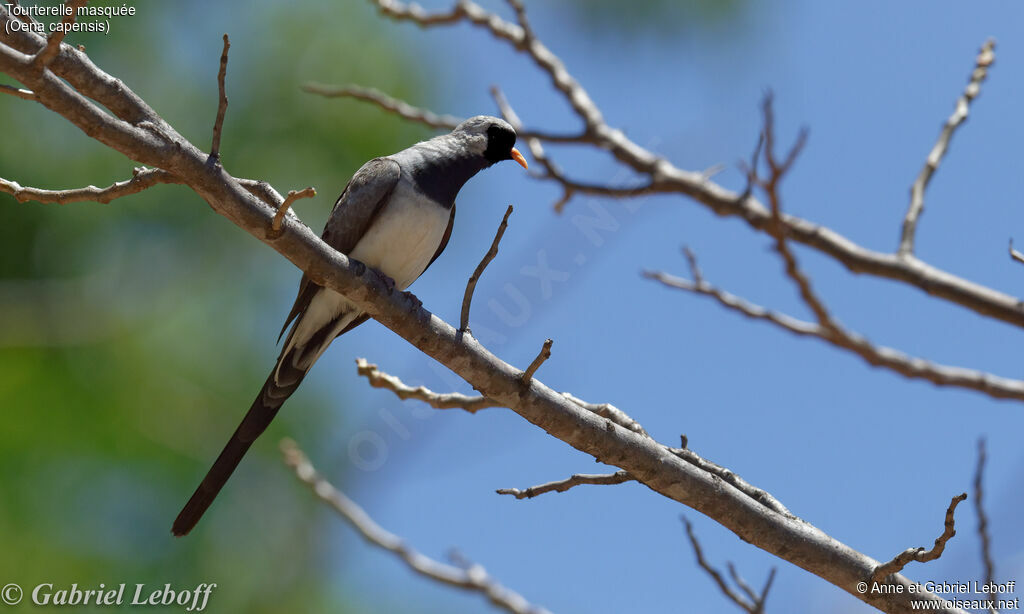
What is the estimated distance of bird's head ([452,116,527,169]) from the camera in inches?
175

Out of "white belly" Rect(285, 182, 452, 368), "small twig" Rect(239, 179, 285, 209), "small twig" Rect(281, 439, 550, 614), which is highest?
"white belly" Rect(285, 182, 452, 368)

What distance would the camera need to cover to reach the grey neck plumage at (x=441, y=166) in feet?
13.3

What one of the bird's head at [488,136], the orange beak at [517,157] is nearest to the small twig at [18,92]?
the bird's head at [488,136]

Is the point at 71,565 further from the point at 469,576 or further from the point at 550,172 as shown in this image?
the point at 550,172

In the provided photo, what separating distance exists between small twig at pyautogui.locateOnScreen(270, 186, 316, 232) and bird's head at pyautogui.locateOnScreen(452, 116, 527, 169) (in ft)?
6.43

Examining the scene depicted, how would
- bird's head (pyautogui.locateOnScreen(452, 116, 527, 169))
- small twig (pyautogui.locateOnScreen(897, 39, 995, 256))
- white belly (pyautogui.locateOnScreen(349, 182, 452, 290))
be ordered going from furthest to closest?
1. bird's head (pyautogui.locateOnScreen(452, 116, 527, 169))
2. white belly (pyautogui.locateOnScreen(349, 182, 452, 290))
3. small twig (pyautogui.locateOnScreen(897, 39, 995, 256))

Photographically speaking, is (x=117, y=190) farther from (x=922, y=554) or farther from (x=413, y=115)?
Result: (x=922, y=554)

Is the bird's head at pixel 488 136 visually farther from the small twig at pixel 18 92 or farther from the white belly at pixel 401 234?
the small twig at pixel 18 92

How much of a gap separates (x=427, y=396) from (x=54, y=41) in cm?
161

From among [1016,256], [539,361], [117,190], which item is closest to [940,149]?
[1016,256]

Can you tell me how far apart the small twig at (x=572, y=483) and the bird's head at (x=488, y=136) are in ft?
6.76

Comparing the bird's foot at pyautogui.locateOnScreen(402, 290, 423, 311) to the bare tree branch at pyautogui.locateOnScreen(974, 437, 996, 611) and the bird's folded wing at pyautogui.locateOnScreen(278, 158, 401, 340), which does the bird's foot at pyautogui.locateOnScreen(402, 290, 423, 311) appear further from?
the bare tree branch at pyautogui.locateOnScreen(974, 437, 996, 611)

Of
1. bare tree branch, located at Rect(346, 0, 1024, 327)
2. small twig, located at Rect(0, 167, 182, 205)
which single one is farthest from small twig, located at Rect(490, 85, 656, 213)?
small twig, located at Rect(0, 167, 182, 205)

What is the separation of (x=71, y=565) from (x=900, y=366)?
505 cm
